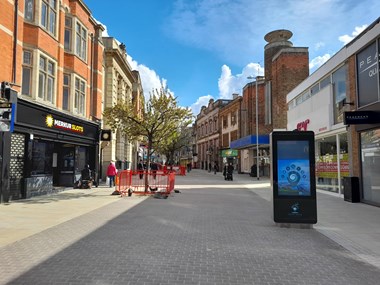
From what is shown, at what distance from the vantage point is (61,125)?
17969mm

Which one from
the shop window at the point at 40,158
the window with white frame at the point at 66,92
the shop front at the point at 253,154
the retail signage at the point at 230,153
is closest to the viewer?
the shop window at the point at 40,158

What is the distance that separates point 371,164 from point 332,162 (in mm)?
4013

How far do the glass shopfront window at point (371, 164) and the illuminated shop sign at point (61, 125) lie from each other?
13.2 meters

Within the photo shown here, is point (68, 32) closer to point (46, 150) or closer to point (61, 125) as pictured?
point (61, 125)

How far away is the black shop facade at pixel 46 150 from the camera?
14.3m

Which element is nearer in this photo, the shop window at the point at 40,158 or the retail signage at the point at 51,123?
the retail signage at the point at 51,123

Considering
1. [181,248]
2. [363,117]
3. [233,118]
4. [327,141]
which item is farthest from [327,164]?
[233,118]

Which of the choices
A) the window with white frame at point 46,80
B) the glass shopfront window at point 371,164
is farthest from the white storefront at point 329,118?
the window with white frame at point 46,80

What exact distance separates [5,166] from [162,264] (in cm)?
983

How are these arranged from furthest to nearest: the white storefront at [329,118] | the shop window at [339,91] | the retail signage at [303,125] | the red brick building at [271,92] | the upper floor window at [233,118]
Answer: the upper floor window at [233,118], the red brick building at [271,92], the retail signage at [303,125], the white storefront at [329,118], the shop window at [339,91]

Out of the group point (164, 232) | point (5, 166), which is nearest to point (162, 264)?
point (164, 232)

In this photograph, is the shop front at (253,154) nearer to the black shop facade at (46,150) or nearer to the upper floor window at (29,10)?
the black shop facade at (46,150)

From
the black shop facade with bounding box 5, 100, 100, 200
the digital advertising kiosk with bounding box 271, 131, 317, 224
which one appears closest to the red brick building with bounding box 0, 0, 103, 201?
the black shop facade with bounding box 5, 100, 100, 200

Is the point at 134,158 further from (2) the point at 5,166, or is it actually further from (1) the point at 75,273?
(1) the point at 75,273
